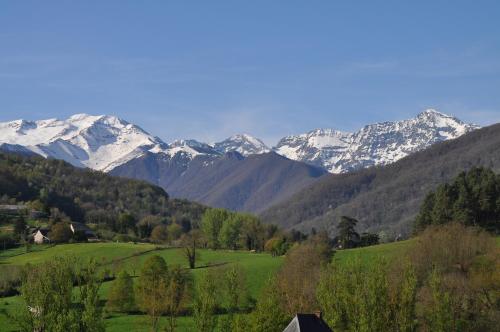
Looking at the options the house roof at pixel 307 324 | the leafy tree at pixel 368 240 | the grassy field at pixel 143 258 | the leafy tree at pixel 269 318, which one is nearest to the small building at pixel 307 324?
the house roof at pixel 307 324

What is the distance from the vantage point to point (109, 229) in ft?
636

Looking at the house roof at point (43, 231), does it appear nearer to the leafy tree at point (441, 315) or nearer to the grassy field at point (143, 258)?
the grassy field at point (143, 258)

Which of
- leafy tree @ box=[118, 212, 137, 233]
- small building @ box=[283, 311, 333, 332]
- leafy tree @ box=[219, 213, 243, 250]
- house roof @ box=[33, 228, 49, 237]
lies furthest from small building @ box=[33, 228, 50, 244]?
small building @ box=[283, 311, 333, 332]

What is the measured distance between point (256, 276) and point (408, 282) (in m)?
40.1

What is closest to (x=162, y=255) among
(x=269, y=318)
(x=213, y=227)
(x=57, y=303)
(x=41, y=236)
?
(x=41, y=236)

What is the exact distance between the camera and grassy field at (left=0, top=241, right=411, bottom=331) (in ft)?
311

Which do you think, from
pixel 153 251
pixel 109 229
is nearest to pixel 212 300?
pixel 153 251

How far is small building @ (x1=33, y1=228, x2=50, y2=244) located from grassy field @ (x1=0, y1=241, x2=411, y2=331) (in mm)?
7438

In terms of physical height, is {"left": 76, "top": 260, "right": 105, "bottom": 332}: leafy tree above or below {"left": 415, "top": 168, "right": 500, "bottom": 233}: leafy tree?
below

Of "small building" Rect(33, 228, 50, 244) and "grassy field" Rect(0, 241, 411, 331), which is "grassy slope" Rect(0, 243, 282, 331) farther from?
"small building" Rect(33, 228, 50, 244)

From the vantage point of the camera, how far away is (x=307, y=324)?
54.3 m

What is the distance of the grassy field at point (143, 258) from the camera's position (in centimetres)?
9469

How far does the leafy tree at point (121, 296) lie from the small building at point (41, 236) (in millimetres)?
70557

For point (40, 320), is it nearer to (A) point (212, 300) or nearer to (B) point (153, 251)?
(A) point (212, 300)
